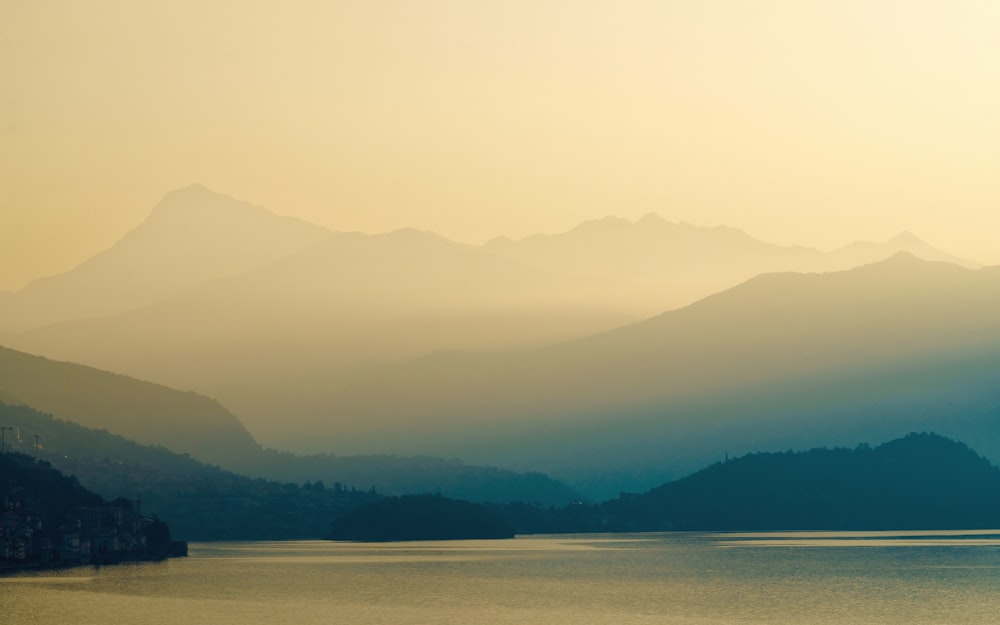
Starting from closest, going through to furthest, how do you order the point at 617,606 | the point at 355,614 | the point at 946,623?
the point at 946,623 < the point at 355,614 < the point at 617,606

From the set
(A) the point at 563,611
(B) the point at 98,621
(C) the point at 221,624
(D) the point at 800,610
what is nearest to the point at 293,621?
(C) the point at 221,624

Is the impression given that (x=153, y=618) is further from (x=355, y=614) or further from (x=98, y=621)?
(x=355, y=614)

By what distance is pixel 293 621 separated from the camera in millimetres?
175250

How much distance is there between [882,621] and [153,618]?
86549 millimetres

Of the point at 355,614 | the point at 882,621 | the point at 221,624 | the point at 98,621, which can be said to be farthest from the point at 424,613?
the point at 882,621

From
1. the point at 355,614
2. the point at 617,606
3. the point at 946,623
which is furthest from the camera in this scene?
the point at 617,606

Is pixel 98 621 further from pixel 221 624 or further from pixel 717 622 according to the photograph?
pixel 717 622

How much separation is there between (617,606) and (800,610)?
24.0 metres

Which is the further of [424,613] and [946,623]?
[424,613]

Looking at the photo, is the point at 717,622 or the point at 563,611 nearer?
the point at 717,622

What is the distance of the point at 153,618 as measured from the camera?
7121 inches

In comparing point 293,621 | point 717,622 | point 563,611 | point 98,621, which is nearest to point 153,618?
point 98,621

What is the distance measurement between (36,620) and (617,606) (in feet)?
242

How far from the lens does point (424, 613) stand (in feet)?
615
